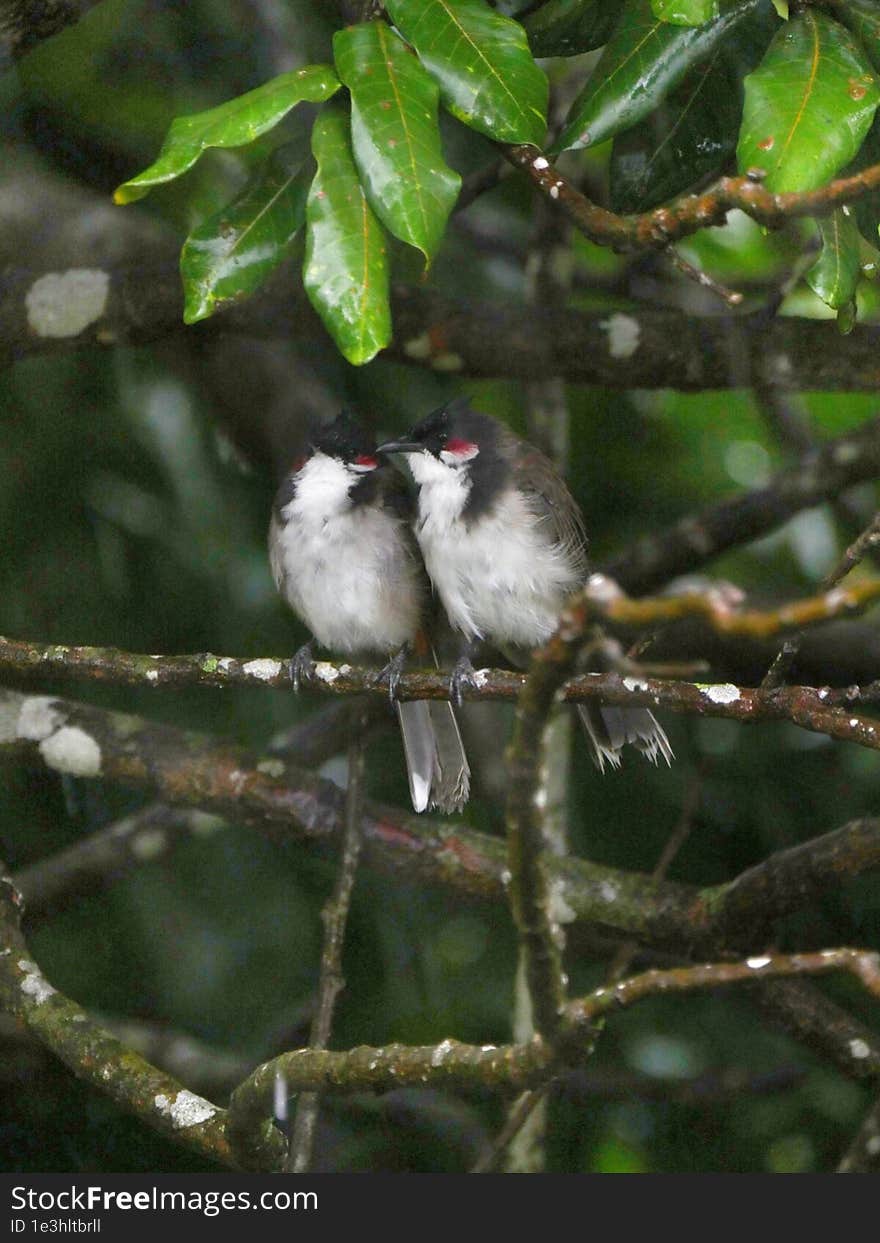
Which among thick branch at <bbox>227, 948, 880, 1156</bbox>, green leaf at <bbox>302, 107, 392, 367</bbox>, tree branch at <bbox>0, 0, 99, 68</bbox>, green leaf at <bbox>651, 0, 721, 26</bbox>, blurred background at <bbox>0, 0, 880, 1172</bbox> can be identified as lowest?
blurred background at <bbox>0, 0, 880, 1172</bbox>

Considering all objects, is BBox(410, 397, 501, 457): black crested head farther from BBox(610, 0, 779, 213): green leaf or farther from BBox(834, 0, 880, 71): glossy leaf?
BBox(834, 0, 880, 71): glossy leaf

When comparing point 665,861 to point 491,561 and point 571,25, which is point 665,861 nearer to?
point 491,561

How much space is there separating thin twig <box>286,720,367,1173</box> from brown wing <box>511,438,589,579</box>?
2.80 feet

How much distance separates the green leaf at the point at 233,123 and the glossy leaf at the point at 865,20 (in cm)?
91

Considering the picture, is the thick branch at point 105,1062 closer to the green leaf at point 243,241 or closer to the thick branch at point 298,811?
the thick branch at point 298,811

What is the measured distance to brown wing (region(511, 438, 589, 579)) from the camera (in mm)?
3889

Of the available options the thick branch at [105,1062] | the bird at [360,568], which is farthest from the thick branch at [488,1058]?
the bird at [360,568]

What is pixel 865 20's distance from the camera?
101 inches

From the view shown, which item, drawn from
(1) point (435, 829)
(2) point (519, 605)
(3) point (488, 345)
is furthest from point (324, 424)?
(1) point (435, 829)

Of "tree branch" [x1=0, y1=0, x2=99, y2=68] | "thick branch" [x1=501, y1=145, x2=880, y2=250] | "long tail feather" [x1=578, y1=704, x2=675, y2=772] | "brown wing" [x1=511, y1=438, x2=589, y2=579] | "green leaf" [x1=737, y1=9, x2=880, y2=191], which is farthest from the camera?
"brown wing" [x1=511, y1=438, x2=589, y2=579]

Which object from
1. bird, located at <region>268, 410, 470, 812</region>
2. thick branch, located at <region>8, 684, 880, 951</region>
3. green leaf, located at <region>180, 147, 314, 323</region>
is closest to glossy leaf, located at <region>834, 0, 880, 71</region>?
green leaf, located at <region>180, 147, 314, 323</region>

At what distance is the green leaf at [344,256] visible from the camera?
96.4 inches

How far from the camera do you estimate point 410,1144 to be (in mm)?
4270

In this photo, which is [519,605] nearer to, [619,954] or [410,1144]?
[619,954]
